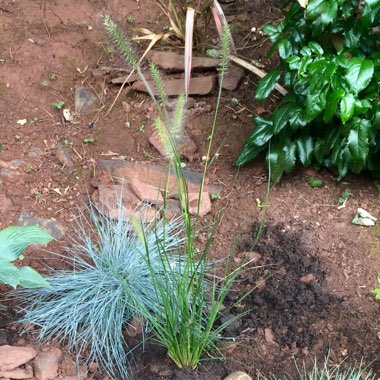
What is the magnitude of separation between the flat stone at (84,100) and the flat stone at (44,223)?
38.5 inches

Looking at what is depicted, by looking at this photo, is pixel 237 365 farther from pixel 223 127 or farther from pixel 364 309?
pixel 223 127

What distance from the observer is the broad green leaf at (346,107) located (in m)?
2.74

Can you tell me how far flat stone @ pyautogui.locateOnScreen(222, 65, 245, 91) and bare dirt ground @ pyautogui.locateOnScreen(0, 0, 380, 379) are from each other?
5 centimetres

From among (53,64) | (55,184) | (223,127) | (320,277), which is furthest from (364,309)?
(53,64)

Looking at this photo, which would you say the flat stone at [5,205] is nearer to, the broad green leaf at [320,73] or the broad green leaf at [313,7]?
the broad green leaf at [320,73]

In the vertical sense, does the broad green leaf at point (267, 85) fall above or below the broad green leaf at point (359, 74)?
below

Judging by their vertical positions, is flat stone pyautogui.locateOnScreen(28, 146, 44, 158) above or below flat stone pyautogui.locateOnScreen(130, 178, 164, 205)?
below

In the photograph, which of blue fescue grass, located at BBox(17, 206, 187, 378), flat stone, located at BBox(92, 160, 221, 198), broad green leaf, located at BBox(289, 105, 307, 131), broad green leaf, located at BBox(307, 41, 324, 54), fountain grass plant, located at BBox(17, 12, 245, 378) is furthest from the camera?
flat stone, located at BBox(92, 160, 221, 198)

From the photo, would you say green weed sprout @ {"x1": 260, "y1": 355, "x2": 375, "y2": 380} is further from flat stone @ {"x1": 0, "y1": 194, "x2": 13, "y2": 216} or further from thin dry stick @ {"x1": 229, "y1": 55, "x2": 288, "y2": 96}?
thin dry stick @ {"x1": 229, "y1": 55, "x2": 288, "y2": 96}

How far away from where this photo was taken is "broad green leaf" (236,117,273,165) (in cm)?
326

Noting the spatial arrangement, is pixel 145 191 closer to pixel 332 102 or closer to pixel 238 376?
pixel 332 102

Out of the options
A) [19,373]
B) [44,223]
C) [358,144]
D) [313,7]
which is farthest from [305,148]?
[19,373]

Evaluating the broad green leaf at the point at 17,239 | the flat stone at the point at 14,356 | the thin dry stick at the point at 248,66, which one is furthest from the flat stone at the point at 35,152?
the flat stone at the point at 14,356

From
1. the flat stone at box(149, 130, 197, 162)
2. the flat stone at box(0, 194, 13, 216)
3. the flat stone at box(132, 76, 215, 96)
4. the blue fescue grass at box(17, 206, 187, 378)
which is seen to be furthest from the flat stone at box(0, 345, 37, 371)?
the flat stone at box(132, 76, 215, 96)
